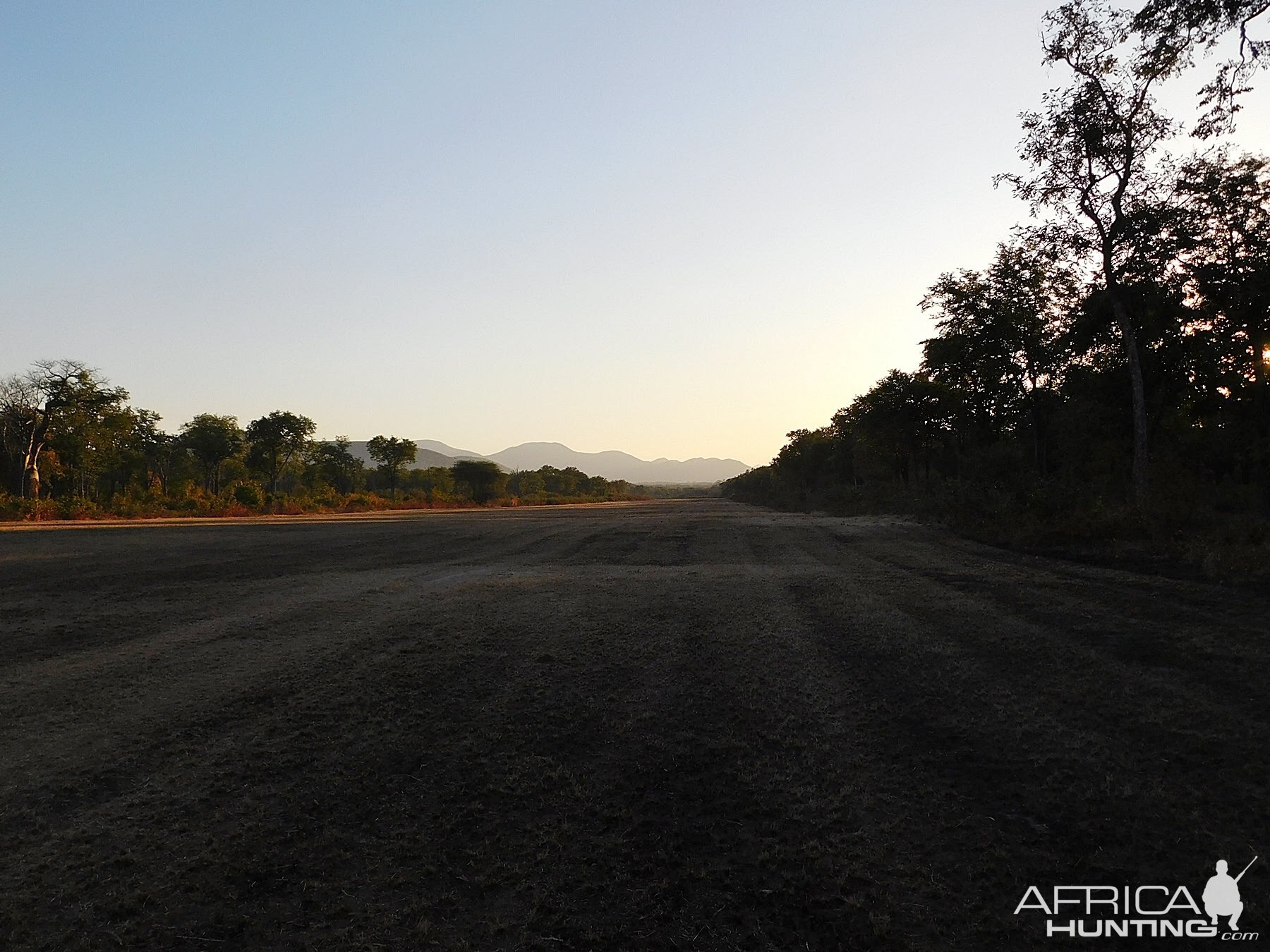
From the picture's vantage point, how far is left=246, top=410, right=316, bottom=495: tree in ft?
198

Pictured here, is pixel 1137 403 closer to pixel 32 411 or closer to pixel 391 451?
pixel 32 411

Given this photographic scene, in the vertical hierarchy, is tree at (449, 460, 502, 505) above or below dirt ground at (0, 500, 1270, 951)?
above

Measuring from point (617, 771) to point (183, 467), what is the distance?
8928cm

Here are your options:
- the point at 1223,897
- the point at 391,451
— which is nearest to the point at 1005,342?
the point at 1223,897

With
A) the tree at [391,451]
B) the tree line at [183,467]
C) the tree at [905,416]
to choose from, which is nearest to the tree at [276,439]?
the tree line at [183,467]

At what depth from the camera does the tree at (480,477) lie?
286 ft

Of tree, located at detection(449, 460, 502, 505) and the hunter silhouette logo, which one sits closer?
the hunter silhouette logo

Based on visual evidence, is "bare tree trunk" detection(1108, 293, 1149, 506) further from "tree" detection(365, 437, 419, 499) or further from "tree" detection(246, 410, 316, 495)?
"tree" detection(365, 437, 419, 499)
